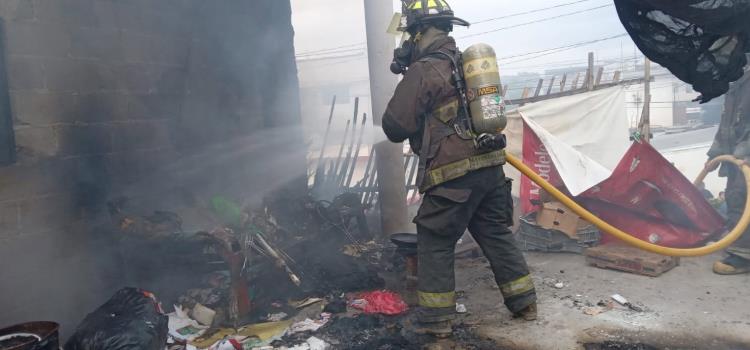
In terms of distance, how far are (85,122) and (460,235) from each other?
3348mm

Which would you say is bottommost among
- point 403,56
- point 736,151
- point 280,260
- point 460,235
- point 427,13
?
point 280,260

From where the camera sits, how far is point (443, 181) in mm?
3691

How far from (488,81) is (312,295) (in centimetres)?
248

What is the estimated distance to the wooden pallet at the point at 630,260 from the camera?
4.79m

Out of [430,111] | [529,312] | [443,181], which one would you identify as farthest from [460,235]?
[430,111]

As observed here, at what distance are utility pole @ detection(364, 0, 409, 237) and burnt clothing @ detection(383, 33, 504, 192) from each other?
2.21m

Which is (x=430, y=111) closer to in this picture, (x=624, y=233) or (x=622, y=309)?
(x=624, y=233)

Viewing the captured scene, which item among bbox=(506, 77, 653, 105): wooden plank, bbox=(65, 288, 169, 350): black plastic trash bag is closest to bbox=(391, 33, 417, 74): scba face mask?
bbox=(65, 288, 169, 350): black plastic trash bag

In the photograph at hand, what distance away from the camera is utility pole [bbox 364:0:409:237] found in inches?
238

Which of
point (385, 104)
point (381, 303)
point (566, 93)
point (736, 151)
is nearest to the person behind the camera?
point (381, 303)

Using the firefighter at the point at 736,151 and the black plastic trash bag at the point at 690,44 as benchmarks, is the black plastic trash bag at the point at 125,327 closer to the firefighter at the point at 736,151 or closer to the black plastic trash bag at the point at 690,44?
the black plastic trash bag at the point at 690,44

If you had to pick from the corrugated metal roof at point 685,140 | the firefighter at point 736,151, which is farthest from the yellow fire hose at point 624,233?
the corrugated metal roof at point 685,140

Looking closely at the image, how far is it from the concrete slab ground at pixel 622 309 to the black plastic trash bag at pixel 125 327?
2339mm

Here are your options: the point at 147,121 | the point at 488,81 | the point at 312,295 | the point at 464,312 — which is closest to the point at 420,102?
the point at 488,81
